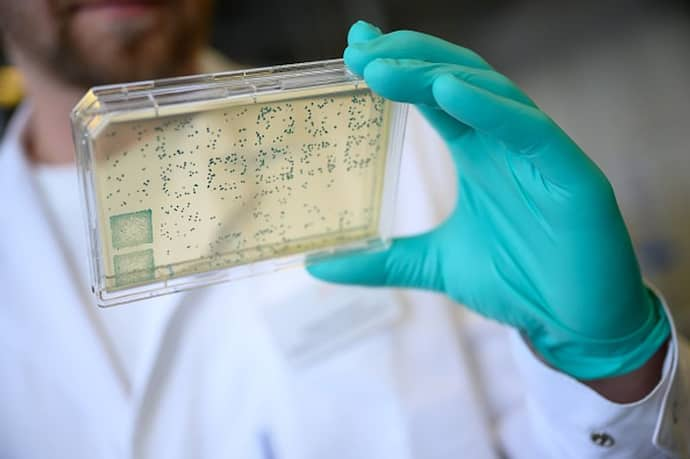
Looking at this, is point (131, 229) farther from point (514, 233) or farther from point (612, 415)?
point (612, 415)

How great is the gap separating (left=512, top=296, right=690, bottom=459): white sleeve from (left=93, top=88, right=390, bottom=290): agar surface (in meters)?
0.32

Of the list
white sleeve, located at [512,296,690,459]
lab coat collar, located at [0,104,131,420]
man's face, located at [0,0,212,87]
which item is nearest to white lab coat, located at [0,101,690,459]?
lab coat collar, located at [0,104,131,420]

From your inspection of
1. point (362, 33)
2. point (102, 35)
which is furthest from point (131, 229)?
point (102, 35)

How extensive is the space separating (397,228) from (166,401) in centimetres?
47

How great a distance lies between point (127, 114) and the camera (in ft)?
1.94

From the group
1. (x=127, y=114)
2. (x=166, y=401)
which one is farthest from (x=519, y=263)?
(x=166, y=401)

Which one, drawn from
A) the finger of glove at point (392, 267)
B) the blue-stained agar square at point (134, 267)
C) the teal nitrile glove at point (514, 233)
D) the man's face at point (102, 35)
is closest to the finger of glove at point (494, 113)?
the teal nitrile glove at point (514, 233)

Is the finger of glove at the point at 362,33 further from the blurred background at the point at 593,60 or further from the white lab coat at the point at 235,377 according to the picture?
the blurred background at the point at 593,60

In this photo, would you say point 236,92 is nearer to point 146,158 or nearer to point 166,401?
point 146,158

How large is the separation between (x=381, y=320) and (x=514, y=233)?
0.35 meters

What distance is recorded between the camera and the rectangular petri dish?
0.60 metres

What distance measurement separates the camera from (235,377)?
102 centimetres

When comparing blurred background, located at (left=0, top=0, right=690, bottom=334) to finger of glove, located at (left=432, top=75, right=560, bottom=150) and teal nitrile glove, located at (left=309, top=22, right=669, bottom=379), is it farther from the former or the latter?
finger of glove, located at (left=432, top=75, right=560, bottom=150)

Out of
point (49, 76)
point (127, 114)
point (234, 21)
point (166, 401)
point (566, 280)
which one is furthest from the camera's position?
point (234, 21)
